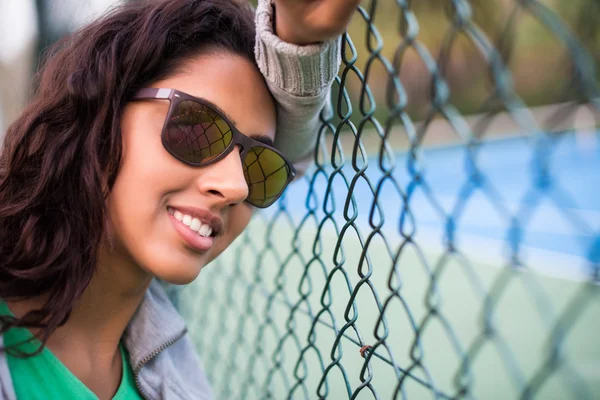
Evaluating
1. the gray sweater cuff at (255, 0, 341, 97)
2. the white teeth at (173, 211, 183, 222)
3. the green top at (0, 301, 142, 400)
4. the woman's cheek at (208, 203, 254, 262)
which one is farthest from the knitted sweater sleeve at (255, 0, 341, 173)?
the green top at (0, 301, 142, 400)

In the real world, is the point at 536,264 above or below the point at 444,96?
below

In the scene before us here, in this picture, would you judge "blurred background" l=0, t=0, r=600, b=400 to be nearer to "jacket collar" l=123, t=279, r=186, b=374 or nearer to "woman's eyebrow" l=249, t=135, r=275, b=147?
"woman's eyebrow" l=249, t=135, r=275, b=147

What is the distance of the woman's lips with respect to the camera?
99 centimetres

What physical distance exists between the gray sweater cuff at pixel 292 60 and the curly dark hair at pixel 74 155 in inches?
5.0

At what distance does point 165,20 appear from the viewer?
108cm

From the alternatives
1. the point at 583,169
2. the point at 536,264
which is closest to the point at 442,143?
the point at 583,169

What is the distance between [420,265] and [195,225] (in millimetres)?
4383

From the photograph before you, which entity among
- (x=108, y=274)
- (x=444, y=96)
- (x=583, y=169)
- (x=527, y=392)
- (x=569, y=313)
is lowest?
(x=108, y=274)

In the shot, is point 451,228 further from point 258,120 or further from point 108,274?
point 108,274

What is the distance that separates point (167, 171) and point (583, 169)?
11.7 meters

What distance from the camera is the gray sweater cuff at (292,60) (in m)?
0.94

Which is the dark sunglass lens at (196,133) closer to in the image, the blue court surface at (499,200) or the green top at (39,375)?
the blue court surface at (499,200)

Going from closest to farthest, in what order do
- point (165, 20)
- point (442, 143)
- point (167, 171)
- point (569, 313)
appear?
point (569, 313), point (167, 171), point (165, 20), point (442, 143)

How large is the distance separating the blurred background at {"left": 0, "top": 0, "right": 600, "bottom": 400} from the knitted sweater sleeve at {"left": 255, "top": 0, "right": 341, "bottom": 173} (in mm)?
76
